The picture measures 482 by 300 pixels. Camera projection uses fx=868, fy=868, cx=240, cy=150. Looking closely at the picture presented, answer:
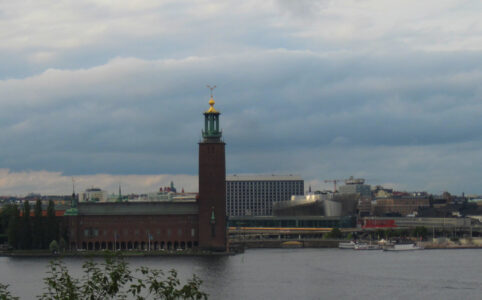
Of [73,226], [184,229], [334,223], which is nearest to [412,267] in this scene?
[184,229]

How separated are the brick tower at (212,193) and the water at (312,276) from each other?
16.1 ft

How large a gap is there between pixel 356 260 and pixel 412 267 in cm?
1233

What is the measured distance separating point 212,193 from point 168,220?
6.47 m

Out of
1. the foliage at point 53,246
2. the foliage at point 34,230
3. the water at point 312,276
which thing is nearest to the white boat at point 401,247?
the water at point 312,276

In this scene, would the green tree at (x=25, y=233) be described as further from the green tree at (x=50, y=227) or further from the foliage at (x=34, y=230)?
the green tree at (x=50, y=227)

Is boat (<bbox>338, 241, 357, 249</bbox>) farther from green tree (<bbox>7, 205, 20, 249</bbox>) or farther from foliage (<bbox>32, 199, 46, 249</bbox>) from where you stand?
green tree (<bbox>7, 205, 20, 249</bbox>)

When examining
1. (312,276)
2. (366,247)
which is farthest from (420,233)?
(312,276)

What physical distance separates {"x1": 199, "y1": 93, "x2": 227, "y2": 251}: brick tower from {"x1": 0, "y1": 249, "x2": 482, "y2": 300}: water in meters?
4.90

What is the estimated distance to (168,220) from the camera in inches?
4013

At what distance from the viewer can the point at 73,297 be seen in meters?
22.3

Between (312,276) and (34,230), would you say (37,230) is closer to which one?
(34,230)

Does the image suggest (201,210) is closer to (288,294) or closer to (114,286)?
(288,294)

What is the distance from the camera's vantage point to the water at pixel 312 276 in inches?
2223

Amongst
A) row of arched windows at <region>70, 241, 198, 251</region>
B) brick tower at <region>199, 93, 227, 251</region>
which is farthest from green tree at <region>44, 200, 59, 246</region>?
brick tower at <region>199, 93, 227, 251</region>
